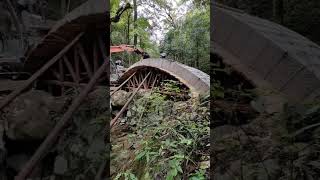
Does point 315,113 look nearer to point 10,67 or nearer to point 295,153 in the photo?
point 295,153

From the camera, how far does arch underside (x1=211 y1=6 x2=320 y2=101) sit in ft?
7.22

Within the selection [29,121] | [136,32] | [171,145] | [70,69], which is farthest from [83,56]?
[171,145]

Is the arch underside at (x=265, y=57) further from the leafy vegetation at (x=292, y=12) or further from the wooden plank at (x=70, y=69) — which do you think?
the wooden plank at (x=70, y=69)

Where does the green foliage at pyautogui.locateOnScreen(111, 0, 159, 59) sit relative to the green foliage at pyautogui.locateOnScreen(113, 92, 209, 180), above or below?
above

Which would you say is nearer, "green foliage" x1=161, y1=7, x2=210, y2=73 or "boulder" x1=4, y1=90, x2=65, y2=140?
"green foliage" x1=161, y1=7, x2=210, y2=73

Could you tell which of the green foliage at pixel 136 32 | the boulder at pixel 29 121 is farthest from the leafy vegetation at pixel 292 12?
the boulder at pixel 29 121

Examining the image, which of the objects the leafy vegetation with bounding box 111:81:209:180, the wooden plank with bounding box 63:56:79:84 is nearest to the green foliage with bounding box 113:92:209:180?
the leafy vegetation with bounding box 111:81:209:180

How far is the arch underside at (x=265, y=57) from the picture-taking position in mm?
2201

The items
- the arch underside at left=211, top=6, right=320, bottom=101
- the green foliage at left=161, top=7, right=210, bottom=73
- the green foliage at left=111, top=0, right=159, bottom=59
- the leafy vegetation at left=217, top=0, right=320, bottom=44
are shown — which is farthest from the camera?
the green foliage at left=111, top=0, right=159, bottom=59

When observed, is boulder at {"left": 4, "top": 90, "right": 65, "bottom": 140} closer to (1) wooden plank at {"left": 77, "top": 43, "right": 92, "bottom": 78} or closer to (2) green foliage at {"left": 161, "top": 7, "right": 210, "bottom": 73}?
(1) wooden plank at {"left": 77, "top": 43, "right": 92, "bottom": 78}

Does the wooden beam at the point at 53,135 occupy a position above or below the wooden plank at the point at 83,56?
below

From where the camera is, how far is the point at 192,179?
2281 millimetres

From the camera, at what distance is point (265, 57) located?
2.43 meters

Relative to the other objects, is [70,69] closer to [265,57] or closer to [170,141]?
[170,141]
